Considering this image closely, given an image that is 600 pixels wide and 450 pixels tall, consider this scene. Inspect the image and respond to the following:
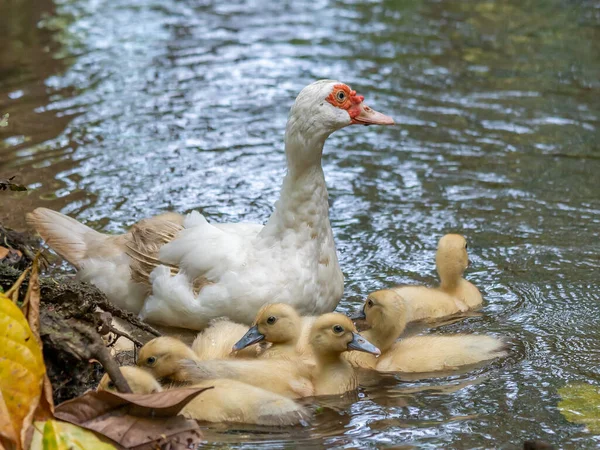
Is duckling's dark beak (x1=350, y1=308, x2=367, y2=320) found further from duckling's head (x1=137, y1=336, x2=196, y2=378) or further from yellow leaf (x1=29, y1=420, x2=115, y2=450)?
yellow leaf (x1=29, y1=420, x2=115, y2=450)

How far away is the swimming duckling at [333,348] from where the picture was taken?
4750 mm

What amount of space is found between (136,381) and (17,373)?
2.13 ft

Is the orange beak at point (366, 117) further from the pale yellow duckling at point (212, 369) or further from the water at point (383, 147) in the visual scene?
the pale yellow duckling at point (212, 369)

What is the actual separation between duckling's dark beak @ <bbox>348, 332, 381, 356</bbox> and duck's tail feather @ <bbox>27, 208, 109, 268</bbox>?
195 centimetres

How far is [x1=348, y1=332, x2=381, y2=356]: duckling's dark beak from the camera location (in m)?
4.77

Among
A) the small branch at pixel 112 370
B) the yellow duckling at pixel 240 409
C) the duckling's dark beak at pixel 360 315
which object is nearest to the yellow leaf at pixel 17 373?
the small branch at pixel 112 370

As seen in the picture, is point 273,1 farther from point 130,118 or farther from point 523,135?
point 523,135

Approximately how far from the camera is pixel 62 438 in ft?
11.9

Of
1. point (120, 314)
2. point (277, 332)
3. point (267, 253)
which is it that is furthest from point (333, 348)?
point (120, 314)

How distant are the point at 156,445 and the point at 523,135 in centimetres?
575

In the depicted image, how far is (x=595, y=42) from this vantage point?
11.3m

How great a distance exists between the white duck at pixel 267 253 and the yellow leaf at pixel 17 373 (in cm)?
168

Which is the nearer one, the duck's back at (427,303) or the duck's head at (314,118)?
the duck's head at (314,118)

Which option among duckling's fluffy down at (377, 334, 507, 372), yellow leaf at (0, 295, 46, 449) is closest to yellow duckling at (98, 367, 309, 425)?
yellow leaf at (0, 295, 46, 449)
